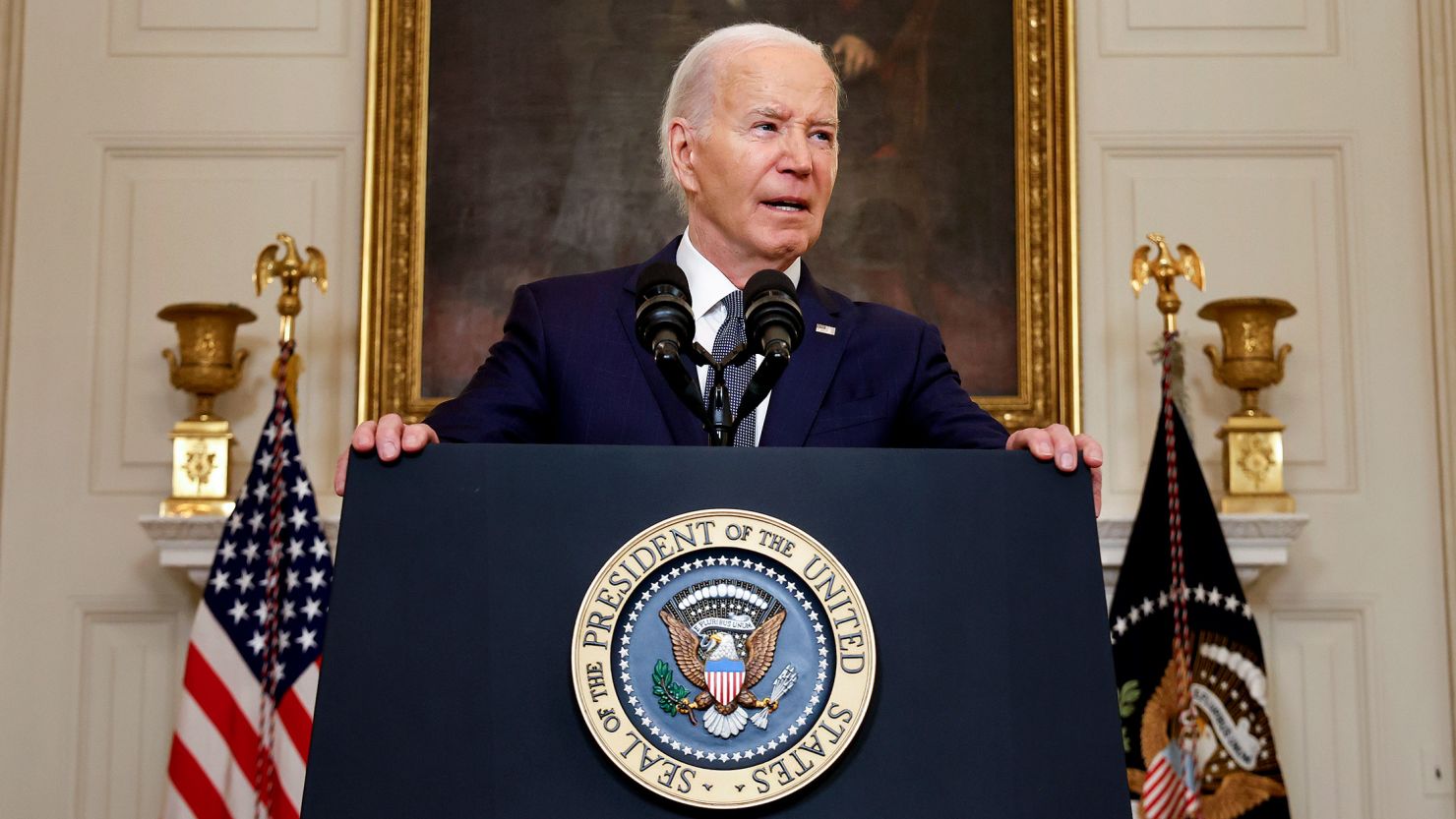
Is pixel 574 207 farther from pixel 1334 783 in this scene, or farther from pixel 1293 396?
pixel 1334 783

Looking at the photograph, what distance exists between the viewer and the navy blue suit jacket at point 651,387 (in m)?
2.17

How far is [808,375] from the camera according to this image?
7.26 feet

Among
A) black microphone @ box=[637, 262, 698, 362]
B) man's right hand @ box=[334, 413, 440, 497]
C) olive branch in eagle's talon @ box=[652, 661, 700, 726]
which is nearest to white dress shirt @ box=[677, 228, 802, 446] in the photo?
black microphone @ box=[637, 262, 698, 362]

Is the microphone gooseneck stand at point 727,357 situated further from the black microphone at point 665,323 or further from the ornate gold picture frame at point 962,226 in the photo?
the ornate gold picture frame at point 962,226

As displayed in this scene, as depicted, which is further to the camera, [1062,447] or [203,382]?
[203,382]

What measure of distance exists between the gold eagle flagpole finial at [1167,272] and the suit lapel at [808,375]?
85.7 inches

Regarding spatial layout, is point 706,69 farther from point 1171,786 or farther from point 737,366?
point 1171,786

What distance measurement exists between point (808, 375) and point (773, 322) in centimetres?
48

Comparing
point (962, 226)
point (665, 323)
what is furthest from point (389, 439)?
point (962, 226)

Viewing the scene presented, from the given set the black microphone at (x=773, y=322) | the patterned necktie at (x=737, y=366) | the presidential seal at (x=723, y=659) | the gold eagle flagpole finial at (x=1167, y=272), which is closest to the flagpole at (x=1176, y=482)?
the gold eagle flagpole finial at (x=1167, y=272)

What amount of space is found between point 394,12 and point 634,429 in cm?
310

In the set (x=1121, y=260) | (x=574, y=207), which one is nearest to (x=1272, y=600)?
(x=1121, y=260)

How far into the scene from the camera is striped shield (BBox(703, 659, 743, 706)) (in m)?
1.46

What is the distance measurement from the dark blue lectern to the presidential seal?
3 centimetres
